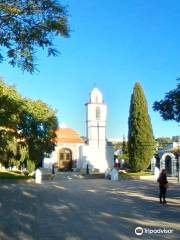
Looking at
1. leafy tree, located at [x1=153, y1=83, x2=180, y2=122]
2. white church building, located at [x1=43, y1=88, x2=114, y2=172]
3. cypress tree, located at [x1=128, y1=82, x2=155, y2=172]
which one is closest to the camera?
leafy tree, located at [x1=153, y1=83, x2=180, y2=122]

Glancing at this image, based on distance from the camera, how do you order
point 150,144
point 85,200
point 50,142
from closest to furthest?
point 85,200, point 50,142, point 150,144

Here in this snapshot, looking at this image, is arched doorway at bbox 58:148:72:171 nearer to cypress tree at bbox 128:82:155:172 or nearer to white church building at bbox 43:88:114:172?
white church building at bbox 43:88:114:172

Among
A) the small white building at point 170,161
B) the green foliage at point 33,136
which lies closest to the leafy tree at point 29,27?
the green foliage at point 33,136

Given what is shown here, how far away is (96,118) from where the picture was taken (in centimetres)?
6950

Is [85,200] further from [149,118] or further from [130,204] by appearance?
[149,118]

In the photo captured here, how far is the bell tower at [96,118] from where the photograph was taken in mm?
68312

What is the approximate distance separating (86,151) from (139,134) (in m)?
13.4

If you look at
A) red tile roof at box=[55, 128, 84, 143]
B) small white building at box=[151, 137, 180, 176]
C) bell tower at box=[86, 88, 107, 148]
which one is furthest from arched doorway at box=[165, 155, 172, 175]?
red tile roof at box=[55, 128, 84, 143]

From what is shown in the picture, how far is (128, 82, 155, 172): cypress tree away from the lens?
53031mm

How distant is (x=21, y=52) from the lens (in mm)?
9383

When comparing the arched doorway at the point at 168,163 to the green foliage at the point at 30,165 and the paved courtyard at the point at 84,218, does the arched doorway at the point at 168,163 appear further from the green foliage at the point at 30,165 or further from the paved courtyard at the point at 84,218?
the paved courtyard at the point at 84,218

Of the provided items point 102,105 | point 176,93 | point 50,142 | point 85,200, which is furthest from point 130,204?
point 102,105

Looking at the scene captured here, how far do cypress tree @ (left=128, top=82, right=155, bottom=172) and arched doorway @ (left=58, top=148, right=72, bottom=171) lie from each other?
13702mm

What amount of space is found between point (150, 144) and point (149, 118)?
118 inches
